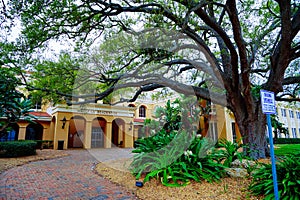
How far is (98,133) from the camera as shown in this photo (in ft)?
67.9

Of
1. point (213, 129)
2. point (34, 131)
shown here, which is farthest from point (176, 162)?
point (34, 131)

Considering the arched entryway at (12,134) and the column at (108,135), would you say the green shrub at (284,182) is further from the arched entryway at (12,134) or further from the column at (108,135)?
the arched entryway at (12,134)

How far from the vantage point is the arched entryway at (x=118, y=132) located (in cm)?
2004

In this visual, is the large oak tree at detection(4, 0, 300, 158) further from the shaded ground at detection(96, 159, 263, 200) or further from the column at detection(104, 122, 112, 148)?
the column at detection(104, 122, 112, 148)

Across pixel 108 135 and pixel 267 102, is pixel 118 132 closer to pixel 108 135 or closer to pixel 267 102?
pixel 108 135

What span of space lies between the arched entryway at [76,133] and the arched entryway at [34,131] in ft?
8.57

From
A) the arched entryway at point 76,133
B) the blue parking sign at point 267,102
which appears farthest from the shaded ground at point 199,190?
the arched entryway at point 76,133

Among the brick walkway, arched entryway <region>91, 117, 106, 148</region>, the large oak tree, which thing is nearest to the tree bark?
the large oak tree

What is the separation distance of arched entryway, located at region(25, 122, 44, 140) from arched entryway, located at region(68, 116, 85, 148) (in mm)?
2611

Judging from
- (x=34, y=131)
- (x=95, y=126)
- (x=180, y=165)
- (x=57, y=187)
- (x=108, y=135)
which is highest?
(x=95, y=126)

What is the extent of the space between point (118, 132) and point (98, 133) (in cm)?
215

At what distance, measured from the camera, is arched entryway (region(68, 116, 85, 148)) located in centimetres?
1940

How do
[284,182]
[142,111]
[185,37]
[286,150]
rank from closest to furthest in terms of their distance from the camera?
1. [284,182]
2. [185,37]
3. [286,150]
4. [142,111]

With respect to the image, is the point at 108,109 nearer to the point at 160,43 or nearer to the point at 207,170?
the point at 160,43
